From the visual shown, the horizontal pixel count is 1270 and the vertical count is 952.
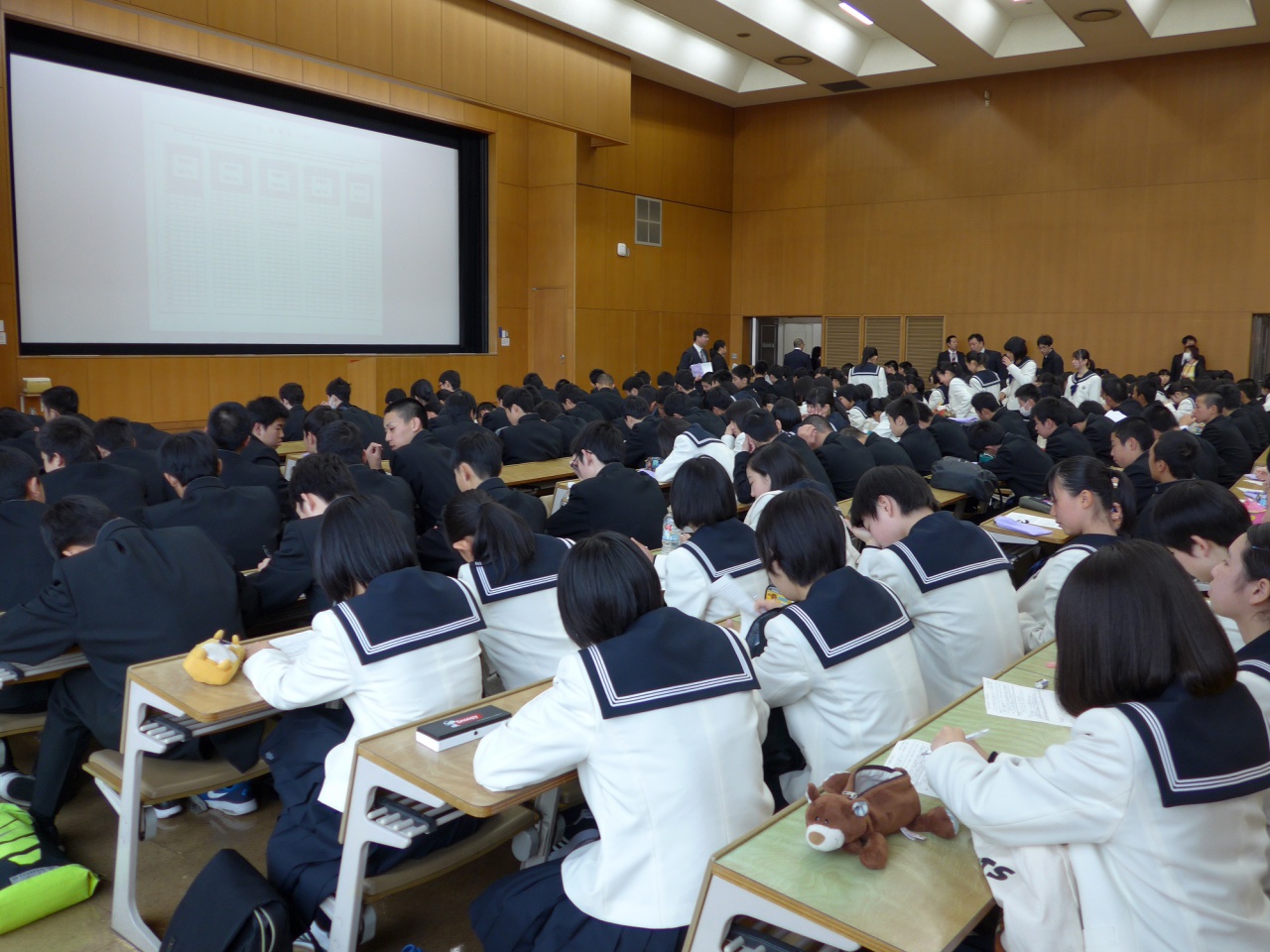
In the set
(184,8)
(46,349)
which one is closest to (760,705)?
(184,8)

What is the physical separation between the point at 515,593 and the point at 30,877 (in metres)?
1.56

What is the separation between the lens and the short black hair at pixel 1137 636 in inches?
59.0

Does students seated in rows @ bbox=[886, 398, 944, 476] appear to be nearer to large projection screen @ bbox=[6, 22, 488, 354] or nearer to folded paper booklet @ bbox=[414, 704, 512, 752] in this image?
folded paper booklet @ bbox=[414, 704, 512, 752]

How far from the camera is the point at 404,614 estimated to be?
236 centimetres

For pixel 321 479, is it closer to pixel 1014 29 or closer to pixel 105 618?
pixel 105 618

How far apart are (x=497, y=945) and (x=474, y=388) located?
12.1 m

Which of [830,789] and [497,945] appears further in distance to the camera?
[497,945]

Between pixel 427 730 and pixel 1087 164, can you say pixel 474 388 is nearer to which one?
pixel 1087 164

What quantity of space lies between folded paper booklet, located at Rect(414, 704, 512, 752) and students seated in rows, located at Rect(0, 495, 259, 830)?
33.9 inches

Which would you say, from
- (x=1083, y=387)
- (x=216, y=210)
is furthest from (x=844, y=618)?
(x=216, y=210)

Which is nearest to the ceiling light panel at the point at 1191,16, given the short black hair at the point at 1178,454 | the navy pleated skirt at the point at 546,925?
the short black hair at the point at 1178,454

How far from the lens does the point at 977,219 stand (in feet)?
49.3

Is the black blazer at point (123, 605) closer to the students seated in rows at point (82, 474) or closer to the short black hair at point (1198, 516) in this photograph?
the students seated in rows at point (82, 474)

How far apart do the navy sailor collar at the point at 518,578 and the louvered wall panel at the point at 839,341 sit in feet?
46.0
